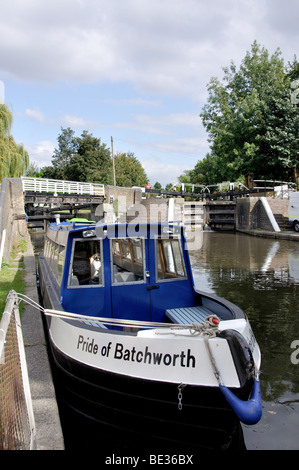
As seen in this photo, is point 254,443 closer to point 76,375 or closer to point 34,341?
point 76,375

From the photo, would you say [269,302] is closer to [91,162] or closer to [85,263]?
[85,263]

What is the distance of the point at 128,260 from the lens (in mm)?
5699

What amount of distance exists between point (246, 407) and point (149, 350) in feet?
3.34

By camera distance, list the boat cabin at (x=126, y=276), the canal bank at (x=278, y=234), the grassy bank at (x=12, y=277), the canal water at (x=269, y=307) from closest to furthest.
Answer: the canal water at (x=269, y=307)
the boat cabin at (x=126, y=276)
the grassy bank at (x=12, y=277)
the canal bank at (x=278, y=234)

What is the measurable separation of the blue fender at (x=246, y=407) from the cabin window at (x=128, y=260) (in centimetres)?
231

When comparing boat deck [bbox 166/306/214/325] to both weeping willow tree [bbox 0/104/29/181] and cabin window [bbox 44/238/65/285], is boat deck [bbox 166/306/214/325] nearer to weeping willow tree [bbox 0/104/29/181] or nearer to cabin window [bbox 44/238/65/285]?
cabin window [bbox 44/238/65/285]

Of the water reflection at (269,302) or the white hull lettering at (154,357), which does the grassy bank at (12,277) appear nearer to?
the white hull lettering at (154,357)

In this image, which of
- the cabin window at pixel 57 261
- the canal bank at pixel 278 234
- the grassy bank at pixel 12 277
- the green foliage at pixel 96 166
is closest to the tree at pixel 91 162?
the green foliage at pixel 96 166

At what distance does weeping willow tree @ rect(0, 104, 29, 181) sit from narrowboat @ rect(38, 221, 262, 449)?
18896 mm

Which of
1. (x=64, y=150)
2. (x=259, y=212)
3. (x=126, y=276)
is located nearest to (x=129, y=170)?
(x=64, y=150)

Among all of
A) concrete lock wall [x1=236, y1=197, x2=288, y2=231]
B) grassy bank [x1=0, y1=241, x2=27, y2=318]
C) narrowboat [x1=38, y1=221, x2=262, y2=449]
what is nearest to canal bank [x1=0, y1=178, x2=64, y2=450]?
narrowboat [x1=38, y1=221, x2=262, y2=449]

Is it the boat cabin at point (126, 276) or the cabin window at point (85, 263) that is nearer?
the boat cabin at point (126, 276)

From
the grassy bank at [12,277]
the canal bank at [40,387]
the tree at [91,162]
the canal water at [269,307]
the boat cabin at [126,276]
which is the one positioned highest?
the tree at [91,162]

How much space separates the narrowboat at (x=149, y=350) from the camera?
131 inches
